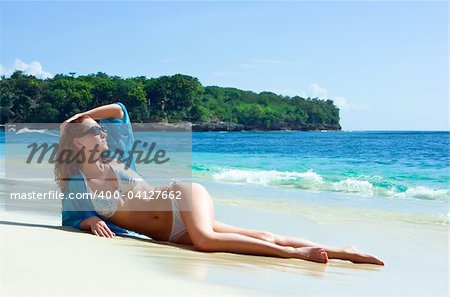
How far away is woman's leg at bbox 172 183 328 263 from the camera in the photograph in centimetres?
434

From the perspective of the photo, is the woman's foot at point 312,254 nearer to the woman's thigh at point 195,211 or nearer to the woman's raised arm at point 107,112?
the woman's thigh at point 195,211

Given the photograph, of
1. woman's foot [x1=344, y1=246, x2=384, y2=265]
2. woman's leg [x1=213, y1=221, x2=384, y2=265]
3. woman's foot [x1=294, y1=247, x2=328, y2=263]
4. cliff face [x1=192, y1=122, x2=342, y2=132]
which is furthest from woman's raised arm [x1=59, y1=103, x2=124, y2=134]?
cliff face [x1=192, y1=122, x2=342, y2=132]

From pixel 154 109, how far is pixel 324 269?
83.9m

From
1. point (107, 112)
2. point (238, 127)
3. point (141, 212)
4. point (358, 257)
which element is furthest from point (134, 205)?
point (238, 127)

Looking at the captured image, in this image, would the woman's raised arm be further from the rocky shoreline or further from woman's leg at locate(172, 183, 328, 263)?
the rocky shoreline

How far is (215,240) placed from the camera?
4.38m

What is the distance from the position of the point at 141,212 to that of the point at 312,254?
4.81ft

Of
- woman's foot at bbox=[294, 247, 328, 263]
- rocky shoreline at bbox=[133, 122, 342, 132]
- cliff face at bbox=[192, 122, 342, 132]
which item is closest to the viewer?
woman's foot at bbox=[294, 247, 328, 263]

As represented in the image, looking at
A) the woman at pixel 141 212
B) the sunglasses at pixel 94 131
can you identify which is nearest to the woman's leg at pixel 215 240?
the woman at pixel 141 212

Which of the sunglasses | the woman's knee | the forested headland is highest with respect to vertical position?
the forested headland

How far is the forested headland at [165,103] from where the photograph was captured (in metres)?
71.5

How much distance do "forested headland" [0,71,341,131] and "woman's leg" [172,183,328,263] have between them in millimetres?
66823

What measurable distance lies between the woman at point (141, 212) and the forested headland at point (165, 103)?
217 ft

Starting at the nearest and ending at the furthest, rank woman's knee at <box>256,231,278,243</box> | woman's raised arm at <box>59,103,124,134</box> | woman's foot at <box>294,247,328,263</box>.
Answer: woman's foot at <box>294,247,328,263</box> → woman's knee at <box>256,231,278,243</box> → woman's raised arm at <box>59,103,124,134</box>
